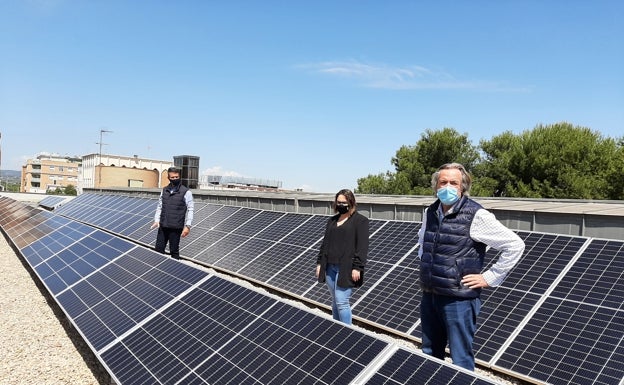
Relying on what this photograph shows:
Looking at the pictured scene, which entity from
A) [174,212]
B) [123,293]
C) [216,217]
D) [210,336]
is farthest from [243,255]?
[210,336]

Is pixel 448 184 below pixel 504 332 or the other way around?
the other way around

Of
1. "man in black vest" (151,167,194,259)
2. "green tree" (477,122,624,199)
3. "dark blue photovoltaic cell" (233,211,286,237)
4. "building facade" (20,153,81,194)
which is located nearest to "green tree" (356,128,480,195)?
"green tree" (477,122,624,199)

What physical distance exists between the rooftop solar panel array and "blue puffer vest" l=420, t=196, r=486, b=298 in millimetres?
2602

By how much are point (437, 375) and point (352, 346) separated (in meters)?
0.70

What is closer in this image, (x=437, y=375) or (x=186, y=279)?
(x=437, y=375)

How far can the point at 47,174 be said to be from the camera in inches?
5281

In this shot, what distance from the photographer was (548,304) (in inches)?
254

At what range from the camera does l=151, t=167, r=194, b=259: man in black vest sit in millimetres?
9336

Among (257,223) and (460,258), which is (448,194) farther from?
(257,223)

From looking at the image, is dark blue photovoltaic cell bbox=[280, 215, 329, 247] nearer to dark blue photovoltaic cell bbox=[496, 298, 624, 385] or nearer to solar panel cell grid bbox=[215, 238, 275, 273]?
Result: solar panel cell grid bbox=[215, 238, 275, 273]

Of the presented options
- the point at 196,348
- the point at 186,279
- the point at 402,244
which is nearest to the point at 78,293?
the point at 186,279

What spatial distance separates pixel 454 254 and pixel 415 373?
1149 mm

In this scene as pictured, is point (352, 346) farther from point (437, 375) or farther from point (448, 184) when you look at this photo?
point (448, 184)

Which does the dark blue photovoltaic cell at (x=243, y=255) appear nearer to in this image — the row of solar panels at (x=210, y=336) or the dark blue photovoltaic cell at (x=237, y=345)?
the row of solar panels at (x=210, y=336)
